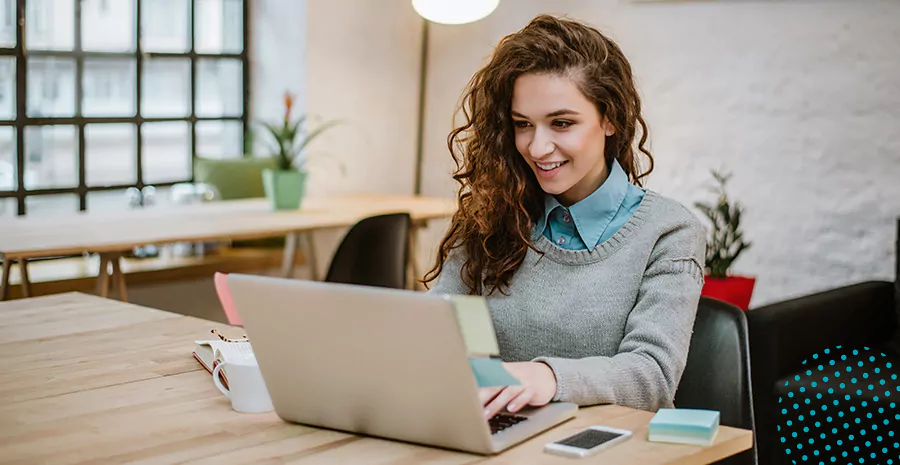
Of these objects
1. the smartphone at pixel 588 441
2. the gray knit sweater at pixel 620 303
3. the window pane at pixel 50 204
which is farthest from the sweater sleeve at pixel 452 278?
the window pane at pixel 50 204

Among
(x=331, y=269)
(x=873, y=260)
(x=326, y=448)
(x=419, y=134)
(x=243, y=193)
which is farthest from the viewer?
(x=419, y=134)

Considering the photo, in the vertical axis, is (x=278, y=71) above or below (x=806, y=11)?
below

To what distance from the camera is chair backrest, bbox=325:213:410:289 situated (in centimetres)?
352

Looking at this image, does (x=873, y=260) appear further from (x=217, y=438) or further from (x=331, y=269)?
(x=217, y=438)

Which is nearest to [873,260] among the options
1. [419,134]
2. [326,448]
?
[419,134]

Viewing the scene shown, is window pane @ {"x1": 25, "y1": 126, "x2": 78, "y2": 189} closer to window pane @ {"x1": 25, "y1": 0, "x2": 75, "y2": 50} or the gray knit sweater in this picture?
window pane @ {"x1": 25, "y1": 0, "x2": 75, "y2": 50}

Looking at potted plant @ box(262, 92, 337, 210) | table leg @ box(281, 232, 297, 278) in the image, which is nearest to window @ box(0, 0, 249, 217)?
table leg @ box(281, 232, 297, 278)

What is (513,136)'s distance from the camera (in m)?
2.00

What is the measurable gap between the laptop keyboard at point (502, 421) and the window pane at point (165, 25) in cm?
425

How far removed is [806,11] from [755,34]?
243 millimetres

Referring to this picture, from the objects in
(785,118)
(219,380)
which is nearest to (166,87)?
(785,118)

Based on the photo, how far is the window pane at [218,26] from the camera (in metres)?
5.51

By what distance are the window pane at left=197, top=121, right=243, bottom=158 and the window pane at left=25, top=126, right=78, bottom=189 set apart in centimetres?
71

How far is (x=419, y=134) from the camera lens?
6125 millimetres
